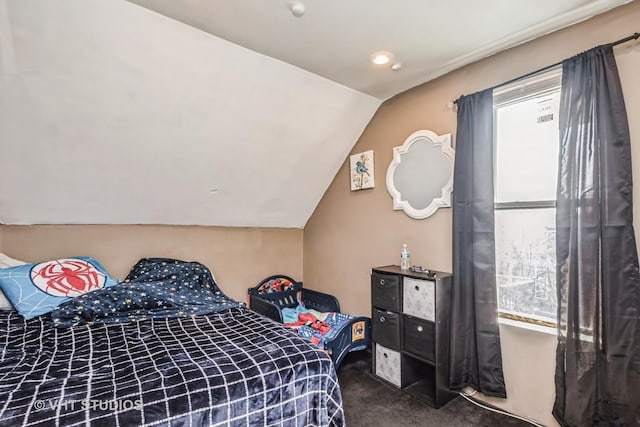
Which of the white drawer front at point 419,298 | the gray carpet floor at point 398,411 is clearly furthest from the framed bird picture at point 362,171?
the gray carpet floor at point 398,411

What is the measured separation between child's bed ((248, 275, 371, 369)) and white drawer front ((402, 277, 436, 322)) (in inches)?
22.4

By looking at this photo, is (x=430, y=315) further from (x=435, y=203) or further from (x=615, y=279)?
(x=615, y=279)

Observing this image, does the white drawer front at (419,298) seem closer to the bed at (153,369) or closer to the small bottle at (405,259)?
the small bottle at (405,259)

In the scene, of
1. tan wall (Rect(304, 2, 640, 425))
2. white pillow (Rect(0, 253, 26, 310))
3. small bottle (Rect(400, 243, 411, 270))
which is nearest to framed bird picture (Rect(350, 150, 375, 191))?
tan wall (Rect(304, 2, 640, 425))

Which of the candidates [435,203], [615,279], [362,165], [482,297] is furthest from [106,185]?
[615,279]

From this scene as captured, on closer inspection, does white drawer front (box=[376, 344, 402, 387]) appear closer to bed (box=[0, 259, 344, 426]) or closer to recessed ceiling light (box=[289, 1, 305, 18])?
bed (box=[0, 259, 344, 426])

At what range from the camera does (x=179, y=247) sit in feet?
10.5

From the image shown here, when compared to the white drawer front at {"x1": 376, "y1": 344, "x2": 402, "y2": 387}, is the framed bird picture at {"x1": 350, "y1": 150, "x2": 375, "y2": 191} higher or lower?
higher

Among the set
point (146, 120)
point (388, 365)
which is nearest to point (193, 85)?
point (146, 120)

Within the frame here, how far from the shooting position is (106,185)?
2.59m

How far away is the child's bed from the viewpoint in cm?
267

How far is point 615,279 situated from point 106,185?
3395mm

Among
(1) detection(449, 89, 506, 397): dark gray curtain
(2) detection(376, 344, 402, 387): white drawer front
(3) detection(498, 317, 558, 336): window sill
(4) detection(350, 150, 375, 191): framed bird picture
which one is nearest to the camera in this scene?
(3) detection(498, 317, 558, 336): window sill

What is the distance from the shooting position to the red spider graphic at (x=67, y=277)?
7.16ft
